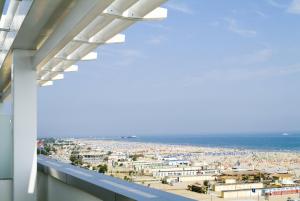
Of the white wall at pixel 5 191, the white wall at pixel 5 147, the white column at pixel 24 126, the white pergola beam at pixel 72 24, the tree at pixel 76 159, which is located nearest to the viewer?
the white pergola beam at pixel 72 24

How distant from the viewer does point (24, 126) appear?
5113 millimetres

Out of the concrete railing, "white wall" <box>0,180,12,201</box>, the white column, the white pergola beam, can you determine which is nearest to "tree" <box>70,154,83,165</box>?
the concrete railing

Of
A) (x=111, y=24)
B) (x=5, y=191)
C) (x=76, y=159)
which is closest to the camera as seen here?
(x=111, y=24)

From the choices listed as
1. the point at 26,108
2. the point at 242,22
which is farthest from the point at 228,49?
the point at 26,108

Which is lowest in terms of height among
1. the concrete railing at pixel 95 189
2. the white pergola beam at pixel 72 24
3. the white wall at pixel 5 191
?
the white wall at pixel 5 191

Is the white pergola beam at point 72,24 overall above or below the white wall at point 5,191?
above

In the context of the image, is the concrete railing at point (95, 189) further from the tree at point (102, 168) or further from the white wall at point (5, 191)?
the white wall at point (5, 191)

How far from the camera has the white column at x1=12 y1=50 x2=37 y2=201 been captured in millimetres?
5074

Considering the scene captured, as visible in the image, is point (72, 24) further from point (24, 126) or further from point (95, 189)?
point (24, 126)

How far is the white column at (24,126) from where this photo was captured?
507cm

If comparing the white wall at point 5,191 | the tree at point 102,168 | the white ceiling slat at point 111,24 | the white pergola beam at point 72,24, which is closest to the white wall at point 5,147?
the white wall at point 5,191

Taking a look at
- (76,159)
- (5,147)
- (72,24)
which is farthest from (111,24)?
(5,147)

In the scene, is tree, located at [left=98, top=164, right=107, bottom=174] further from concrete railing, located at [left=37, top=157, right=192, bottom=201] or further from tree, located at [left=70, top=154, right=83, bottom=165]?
tree, located at [left=70, top=154, right=83, bottom=165]

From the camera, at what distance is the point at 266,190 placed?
2428 mm
